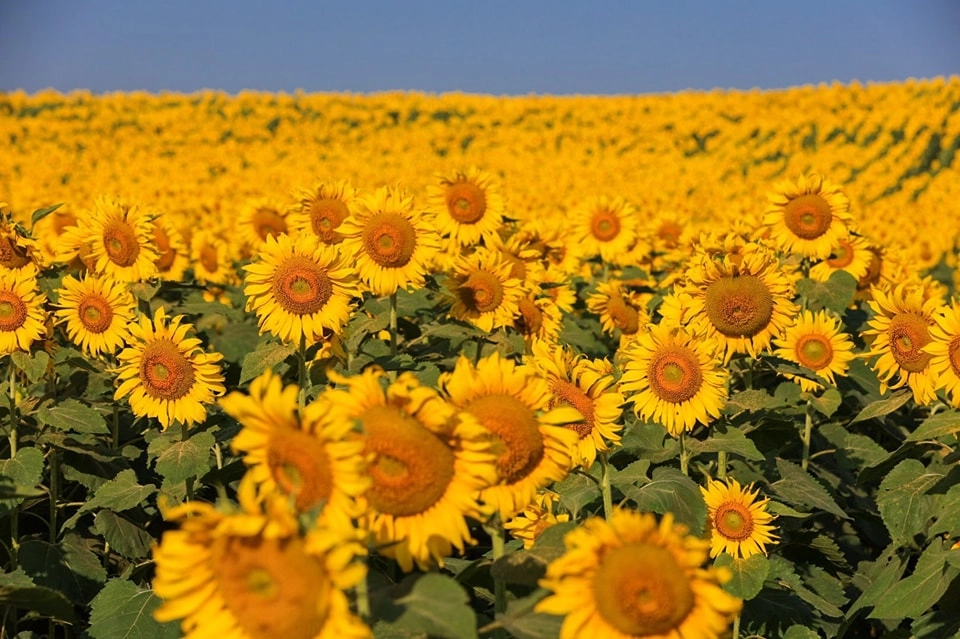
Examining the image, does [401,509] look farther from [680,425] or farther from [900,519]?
[900,519]

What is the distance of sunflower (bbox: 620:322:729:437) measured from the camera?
459 centimetres

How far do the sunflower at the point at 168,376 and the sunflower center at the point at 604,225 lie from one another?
5126mm

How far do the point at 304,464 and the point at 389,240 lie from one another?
11.7ft

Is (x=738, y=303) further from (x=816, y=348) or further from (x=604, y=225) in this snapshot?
(x=604, y=225)

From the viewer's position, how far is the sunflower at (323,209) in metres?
6.29

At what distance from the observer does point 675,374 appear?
4.60 m

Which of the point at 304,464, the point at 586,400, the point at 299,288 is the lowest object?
the point at 304,464

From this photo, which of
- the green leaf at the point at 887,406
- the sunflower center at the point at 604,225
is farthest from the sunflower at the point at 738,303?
the sunflower center at the point at 604,225

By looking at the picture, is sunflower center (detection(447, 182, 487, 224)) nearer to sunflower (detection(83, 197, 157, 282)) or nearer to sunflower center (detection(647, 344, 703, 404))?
sunflower (detection(83, 197, 157, 282))

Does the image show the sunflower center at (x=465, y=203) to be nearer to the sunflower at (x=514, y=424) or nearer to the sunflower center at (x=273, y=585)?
the sunflower at (x=514, y=424)

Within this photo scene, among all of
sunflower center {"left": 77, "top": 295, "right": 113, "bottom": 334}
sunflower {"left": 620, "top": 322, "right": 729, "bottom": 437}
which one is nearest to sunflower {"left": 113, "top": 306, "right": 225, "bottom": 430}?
sunflower center {"left": 77, "top": 295, "right": 113, "bottom": 334}

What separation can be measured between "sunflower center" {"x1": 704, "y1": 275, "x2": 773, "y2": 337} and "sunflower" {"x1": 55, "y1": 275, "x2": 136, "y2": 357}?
3255mm

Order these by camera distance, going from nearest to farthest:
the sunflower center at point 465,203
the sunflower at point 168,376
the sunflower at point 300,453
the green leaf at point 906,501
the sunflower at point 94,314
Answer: the sunflower at point 300,453
the green leaf at point 906,501
the sunflower at point 168,376
the sunflower at point 94,314
the sunflower center at point 465,203

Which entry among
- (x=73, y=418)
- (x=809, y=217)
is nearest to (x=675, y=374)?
(x=809, y=217)
